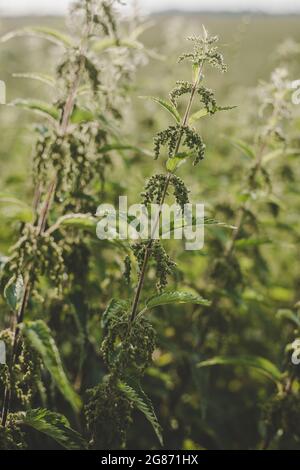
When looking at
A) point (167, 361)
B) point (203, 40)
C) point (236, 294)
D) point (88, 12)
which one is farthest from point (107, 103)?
point (167, 361)

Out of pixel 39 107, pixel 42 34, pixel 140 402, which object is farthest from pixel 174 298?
pixel 42 34

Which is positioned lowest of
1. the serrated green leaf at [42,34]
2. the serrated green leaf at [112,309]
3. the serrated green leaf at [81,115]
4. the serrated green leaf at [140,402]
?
the serrated green leaf at [140,402]

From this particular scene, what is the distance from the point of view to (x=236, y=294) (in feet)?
12.4

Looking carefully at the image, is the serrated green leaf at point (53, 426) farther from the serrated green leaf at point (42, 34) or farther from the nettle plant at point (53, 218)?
the serrated green leaf at point (42, 34)

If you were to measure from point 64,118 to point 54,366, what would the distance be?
4.23 feet

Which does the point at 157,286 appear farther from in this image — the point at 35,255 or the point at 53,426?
the point at 53,426

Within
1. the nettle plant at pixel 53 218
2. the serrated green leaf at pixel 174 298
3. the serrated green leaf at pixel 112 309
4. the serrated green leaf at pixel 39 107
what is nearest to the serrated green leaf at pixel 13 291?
the nettle plant at pixel 53 218

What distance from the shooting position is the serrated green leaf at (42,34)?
2.50 meters

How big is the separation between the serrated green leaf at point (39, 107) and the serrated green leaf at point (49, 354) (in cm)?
105

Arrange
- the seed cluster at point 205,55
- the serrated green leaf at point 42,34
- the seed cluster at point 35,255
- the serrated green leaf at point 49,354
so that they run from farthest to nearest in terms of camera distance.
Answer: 1. the serrated green leaf at point 42,34
2. the seed cluster at point 35,255
3. the seed cluster at point 205,55
4. the serrated green leaf at point 49,354

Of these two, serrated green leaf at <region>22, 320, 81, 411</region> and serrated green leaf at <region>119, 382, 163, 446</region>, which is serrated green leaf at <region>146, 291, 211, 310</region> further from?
serrated green leaf at <region>22, 320, 81, 411</region>

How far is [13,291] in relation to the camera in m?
2.41

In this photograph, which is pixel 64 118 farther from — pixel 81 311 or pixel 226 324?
pixel 226 324

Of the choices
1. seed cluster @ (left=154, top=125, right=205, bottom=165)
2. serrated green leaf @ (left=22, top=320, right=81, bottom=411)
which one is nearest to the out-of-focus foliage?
serrated green leaf @ (left=22, top=320, right=81, bottom=411)
